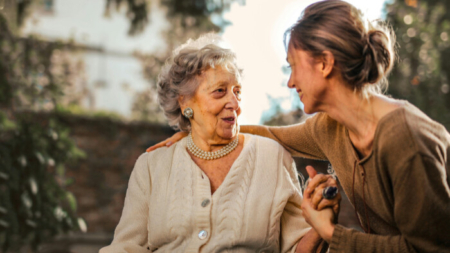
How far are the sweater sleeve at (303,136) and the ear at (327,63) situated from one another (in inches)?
16.4

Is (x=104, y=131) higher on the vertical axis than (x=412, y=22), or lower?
lower

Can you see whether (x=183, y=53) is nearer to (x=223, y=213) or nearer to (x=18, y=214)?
(x=223, y=213)

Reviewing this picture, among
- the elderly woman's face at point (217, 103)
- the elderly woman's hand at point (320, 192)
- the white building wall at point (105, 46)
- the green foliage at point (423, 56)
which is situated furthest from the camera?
the white building wall at point (105, 46)

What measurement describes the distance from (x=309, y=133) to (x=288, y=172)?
0.78 ft

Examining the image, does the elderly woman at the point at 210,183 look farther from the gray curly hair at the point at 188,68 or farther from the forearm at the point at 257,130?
the forearm at the point at 257,130

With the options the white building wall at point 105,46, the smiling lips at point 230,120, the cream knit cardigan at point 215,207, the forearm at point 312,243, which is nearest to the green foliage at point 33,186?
the cream knit cardigan at point 215,207

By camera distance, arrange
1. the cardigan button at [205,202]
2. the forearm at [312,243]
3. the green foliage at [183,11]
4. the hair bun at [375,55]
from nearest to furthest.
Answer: the hair bun at [375,55] → the forearm at [312,243] → the cardigan button at [205,202] → the green foliage at [183,11]

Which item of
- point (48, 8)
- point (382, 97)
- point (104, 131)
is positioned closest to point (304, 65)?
point (382, 97)

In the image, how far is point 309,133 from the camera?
2.29 m

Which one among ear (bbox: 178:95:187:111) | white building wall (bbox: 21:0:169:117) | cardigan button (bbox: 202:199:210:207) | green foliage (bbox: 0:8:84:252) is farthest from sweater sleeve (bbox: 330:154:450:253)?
white building wall (bbox: 21:0:169:117)

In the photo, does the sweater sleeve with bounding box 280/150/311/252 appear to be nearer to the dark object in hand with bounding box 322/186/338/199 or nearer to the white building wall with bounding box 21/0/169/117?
the dark object in hand with bounding box 322/186/338/199

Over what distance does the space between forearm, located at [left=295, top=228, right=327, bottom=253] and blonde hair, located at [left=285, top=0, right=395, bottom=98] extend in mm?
703

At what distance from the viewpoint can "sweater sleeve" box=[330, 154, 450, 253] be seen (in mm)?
1619

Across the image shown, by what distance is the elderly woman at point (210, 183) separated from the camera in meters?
2.16
